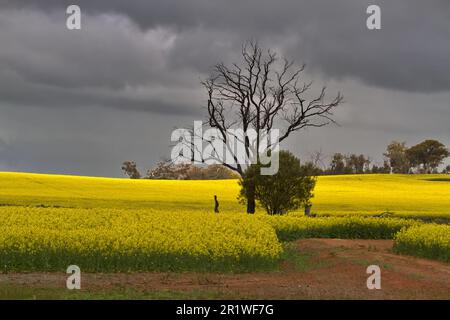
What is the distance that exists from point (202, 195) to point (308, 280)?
53.1 meters

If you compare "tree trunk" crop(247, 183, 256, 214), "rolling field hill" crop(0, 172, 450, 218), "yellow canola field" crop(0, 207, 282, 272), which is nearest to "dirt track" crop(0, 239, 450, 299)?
"yellow canola field" crop(0, 207, 282, 272)

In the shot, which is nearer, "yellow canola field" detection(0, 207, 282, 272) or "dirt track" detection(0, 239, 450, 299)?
"dirt track" detection(0, 239, 450, 299)

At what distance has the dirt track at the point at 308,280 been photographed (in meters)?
18.1

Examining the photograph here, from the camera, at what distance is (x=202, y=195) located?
242ft

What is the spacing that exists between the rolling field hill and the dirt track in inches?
1110

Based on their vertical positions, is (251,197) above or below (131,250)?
above

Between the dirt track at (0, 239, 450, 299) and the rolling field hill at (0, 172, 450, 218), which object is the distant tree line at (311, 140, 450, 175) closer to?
the rolling field hill at (0, 172, 450, 218)

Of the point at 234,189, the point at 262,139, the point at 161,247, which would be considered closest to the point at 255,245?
the point at 161,247

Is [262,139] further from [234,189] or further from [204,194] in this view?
[234,189]

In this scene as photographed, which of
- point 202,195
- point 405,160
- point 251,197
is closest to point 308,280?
point 251,197

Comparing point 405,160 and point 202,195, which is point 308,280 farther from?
point 405,160

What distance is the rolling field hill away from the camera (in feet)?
194

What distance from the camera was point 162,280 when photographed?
20719mm
